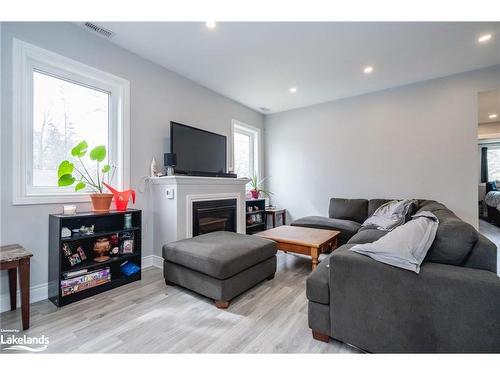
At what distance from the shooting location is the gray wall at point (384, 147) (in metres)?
3.22

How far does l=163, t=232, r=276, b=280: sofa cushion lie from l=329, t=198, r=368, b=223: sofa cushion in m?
2.11

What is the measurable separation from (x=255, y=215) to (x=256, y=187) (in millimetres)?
695

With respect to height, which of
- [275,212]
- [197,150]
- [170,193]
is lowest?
[275,212]

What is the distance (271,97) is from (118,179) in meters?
2.98

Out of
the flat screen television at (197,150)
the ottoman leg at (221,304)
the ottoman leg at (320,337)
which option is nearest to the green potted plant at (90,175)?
the flat screen television at (197,150)

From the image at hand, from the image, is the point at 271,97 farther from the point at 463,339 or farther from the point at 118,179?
the point at 463,339

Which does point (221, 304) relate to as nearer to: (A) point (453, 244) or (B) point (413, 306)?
(B) point (413, 306)

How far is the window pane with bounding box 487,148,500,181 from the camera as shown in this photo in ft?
20.6

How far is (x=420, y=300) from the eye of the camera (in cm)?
116

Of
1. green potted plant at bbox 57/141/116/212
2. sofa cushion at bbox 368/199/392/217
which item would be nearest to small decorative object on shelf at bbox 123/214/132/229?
green potted plant at bbox 57/141/116/212

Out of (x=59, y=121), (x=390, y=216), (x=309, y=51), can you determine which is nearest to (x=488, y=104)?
(x=390, y=216)

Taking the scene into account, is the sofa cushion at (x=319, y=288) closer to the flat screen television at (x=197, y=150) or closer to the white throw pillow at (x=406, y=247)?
the white throw pillow at (x=406, y=247)

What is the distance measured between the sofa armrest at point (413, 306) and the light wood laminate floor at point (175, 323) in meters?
0.25

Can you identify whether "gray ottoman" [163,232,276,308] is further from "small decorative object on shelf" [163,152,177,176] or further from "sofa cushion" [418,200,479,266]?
"sofa cushion" [418,200,479,266]
